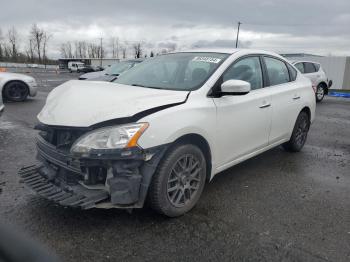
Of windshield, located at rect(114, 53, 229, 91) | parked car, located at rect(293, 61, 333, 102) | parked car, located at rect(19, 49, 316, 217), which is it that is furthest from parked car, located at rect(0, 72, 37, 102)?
parked car, located at rect(293, 61, 333, 102)

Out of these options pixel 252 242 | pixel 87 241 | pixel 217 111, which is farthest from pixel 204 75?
pixel 87 241

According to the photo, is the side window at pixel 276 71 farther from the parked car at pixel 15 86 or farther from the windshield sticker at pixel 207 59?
the parked car at pixel 15 86

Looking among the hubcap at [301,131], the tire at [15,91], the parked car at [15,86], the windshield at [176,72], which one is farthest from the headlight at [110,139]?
the tire at [15,91]

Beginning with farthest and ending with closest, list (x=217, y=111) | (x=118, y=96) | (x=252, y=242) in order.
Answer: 1. (x=217, y=111)
2. (x=118, y=96)
3. (x=252, y=242)

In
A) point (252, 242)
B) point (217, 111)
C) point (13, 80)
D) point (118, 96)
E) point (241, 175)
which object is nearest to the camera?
point (252, 242)

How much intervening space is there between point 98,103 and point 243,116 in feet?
5.67

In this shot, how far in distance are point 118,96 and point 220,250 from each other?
1685 millimetres

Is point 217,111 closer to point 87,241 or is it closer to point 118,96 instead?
point 118,96

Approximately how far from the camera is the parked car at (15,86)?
10.8m

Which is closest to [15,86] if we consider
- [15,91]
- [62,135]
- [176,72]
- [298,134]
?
[15,91]

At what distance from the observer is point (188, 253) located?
2691 millimetres

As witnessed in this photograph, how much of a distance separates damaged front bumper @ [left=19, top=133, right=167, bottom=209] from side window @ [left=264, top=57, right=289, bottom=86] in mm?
2419

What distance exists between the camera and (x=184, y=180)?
3.29 meters

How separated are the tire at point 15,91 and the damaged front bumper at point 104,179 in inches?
356
